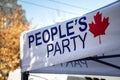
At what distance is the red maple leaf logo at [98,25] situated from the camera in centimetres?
353

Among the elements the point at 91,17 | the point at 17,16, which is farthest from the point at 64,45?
the point at 17,16

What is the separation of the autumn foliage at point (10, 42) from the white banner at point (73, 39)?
1938 centimetres

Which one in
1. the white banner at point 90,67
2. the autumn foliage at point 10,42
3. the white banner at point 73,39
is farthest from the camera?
the autumn foliage at point 10,42

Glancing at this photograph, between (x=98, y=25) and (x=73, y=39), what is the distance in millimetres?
395

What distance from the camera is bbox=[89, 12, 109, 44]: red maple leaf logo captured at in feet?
11.6

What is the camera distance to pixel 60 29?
3.97m

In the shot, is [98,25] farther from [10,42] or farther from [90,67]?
[10,42]

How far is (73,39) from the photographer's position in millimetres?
3828

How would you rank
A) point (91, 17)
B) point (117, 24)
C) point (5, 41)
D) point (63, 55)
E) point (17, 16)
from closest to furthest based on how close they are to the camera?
point (117, 24) < point (91, 17) < point (63, 55) < point (5, 41) < point (17, 16)

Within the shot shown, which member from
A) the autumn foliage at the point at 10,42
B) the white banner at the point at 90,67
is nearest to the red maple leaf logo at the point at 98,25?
the white banner at the point at 90,67

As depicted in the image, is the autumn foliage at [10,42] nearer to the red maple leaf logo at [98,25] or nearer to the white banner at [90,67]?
the white banner at [90,67]

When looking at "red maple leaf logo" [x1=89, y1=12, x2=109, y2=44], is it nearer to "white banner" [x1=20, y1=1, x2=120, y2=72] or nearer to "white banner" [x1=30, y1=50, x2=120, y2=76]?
"white banner" [x1=20, y1=1, x2=120, y2=72]

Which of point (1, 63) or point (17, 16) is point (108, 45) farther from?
point (17, 16)

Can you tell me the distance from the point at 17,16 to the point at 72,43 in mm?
26458
